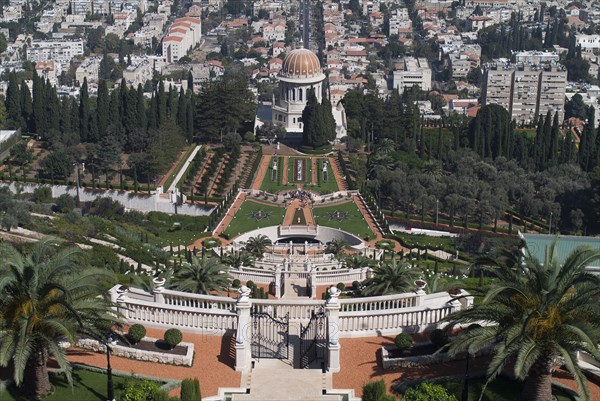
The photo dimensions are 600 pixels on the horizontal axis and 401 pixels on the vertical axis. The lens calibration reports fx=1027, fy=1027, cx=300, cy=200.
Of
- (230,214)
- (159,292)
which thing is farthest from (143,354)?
(230,214)

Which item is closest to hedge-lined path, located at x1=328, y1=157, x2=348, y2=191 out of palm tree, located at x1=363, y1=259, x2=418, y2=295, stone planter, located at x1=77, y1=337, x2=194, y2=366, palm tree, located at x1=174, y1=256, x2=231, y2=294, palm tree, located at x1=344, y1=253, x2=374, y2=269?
palm tree, located at x1=344, y1=253, x2=374, y2=269

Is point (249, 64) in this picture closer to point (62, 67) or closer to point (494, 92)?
point (62, 67)

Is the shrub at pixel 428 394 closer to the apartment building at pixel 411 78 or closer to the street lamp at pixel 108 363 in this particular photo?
the street lamp at pixel 108 363

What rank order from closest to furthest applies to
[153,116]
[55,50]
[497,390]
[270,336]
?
[497,390], [270,336], [153,116], [55,50]

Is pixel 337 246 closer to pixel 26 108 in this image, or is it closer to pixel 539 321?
pixel 539 321

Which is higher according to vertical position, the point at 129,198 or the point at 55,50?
the point at 55,50

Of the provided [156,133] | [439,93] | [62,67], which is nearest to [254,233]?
[156,133]

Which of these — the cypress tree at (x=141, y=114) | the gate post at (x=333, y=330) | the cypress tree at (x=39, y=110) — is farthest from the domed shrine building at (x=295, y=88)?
the gate post at (x=333, y=330)
